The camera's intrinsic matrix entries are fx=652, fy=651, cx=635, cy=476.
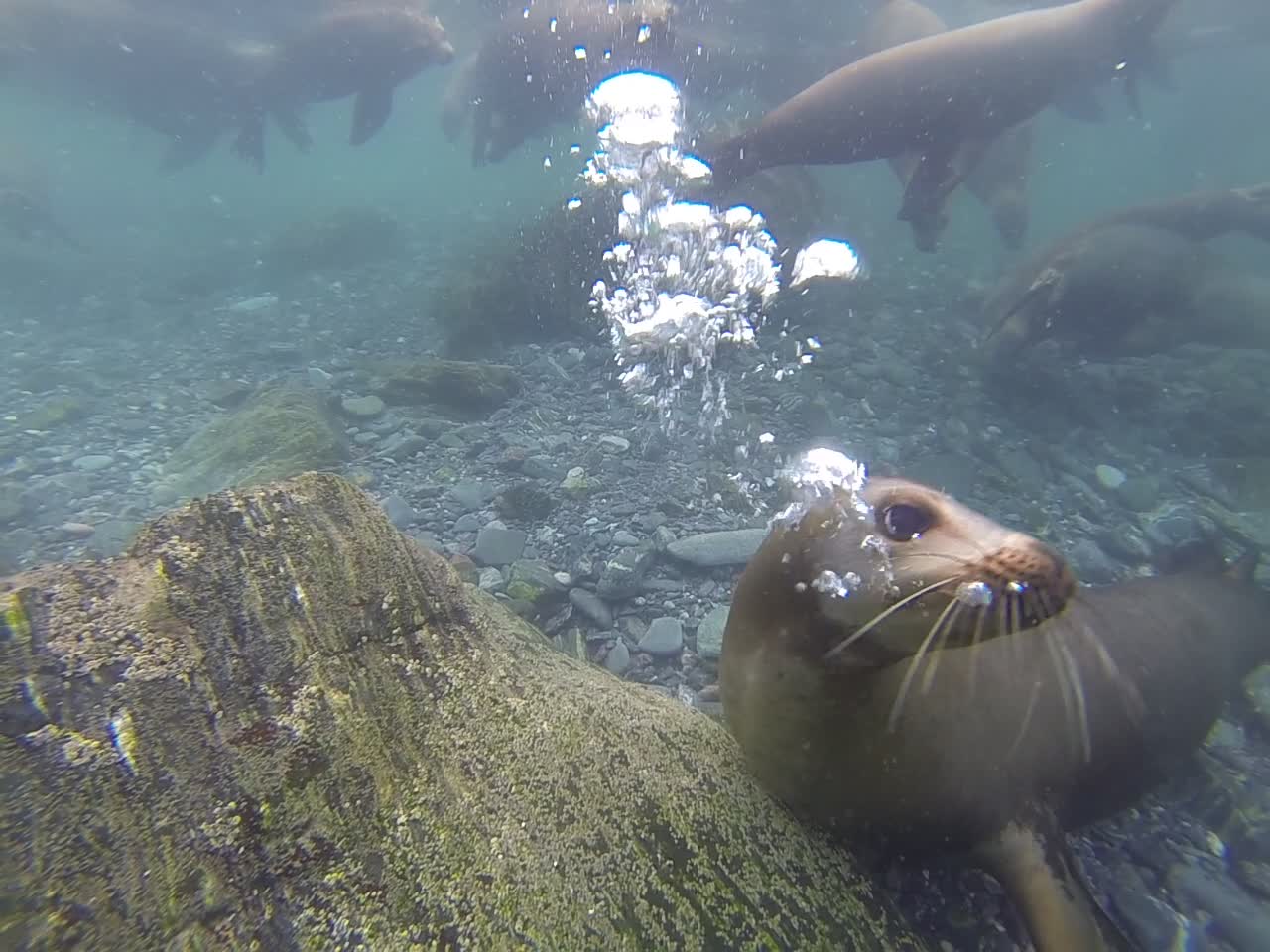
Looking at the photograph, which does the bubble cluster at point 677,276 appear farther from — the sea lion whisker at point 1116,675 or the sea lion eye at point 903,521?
the sea lion eye at point 903,521

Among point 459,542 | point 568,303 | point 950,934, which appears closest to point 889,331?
point 568,303

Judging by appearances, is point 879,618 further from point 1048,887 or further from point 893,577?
point 1048,887

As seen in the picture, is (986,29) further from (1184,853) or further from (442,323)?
(1184,853)

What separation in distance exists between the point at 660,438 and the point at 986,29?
5.49m

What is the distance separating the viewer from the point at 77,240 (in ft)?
61.2

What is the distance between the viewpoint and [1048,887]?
167 cm

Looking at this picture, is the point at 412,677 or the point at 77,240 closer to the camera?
the point at 412,677

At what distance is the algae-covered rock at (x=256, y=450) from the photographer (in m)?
4.85

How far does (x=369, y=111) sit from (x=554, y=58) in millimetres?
6312

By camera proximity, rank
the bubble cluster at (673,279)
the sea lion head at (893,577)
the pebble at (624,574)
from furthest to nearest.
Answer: the bubble cluster at (673,279)
the pebble at (624,574)
the sea lion head at (893,577)

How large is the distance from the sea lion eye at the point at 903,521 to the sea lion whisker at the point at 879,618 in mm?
112

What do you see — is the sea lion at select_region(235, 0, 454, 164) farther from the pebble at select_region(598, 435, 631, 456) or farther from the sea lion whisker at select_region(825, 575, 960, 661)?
the sea lion whisker at select_region(825, 575, 960, 661)

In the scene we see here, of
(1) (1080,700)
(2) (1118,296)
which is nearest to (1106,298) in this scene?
(2) (1118,296)

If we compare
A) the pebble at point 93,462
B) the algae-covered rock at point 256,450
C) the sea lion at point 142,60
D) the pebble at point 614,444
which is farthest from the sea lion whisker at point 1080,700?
the sea lion at point 142,60
